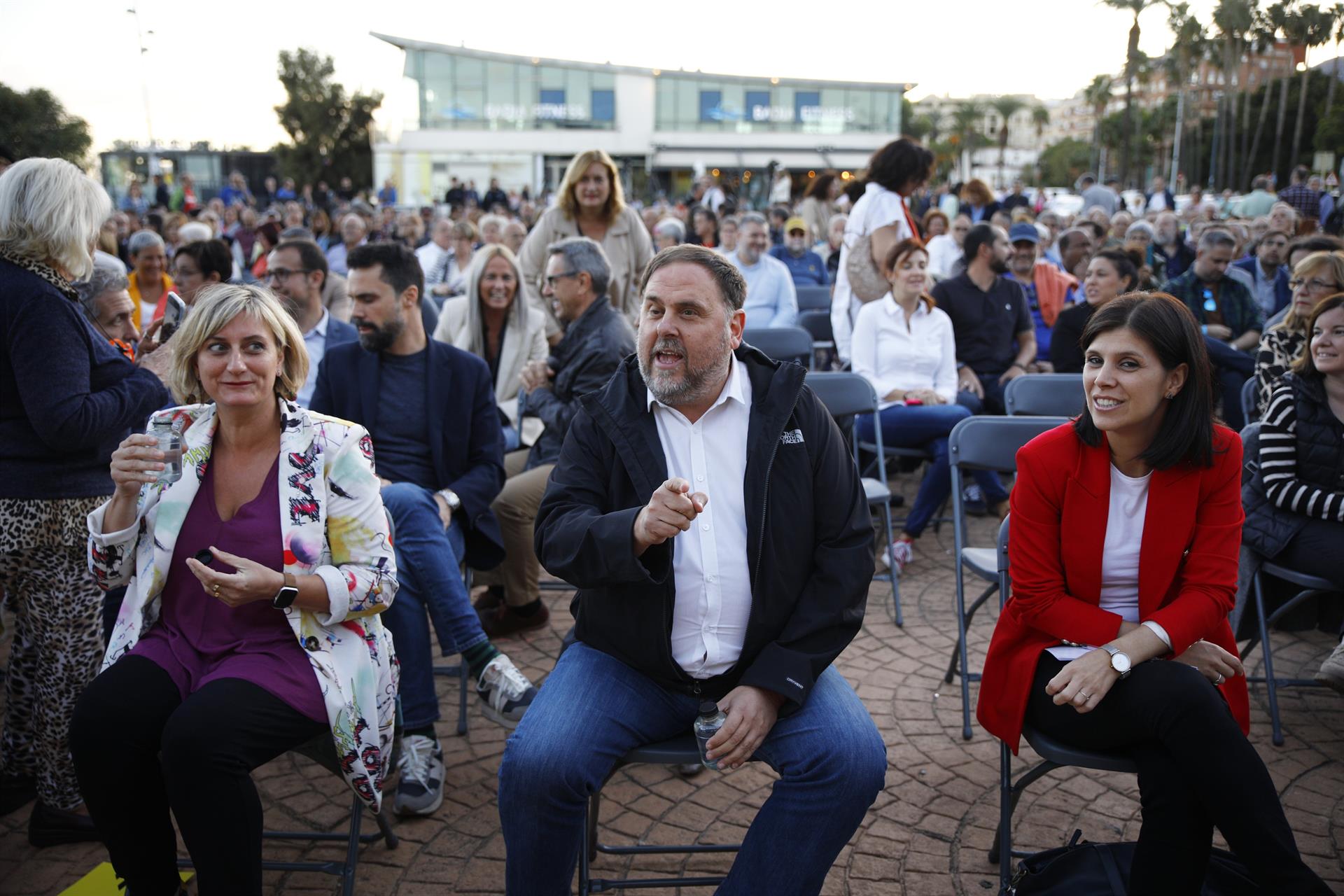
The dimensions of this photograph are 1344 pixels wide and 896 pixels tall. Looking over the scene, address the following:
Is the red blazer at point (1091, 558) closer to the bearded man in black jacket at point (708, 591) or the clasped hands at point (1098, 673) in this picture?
the clasped hands at point (1098, 673)

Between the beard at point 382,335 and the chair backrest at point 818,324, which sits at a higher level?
the beard at point 382,335

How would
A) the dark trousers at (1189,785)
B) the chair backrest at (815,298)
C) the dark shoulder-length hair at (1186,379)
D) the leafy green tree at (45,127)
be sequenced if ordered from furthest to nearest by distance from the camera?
the leafy green tree at (45,127) < the chair backrest at (815,298) < the dark shoulder-length hair at (1186,379) < the dark trousers at (1189,785)

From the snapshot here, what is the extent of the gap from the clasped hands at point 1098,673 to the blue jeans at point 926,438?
2945 mm

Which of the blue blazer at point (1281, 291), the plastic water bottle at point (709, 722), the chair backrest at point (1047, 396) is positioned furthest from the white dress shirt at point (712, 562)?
the blue blazer at point (1281, 291)

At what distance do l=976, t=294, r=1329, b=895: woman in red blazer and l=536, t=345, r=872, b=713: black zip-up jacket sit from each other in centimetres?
54

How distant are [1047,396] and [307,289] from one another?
416 centimetres

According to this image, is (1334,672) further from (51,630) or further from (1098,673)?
(51,630)

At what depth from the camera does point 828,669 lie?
271 centimetres

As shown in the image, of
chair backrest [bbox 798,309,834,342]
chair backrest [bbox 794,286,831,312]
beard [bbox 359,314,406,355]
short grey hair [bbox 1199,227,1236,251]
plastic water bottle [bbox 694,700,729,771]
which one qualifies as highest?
short grey hair [bbox 1199,227,1236,251]

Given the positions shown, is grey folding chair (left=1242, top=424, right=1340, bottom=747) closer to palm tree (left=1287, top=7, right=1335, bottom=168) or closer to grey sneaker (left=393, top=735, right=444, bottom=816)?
grey sneaker (left=393, top=735, right=444, bottom=816)

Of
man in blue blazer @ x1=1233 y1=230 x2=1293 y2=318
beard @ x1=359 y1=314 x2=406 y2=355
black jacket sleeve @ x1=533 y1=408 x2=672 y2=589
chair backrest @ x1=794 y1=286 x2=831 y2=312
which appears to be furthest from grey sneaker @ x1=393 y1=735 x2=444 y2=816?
man in blue blazer @ x1=1233 y1=230 x2=1293 y2=318

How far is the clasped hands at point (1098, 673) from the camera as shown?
8.09 ft

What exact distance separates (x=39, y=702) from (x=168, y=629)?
917 millimetres

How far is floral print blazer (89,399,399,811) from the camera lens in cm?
265
